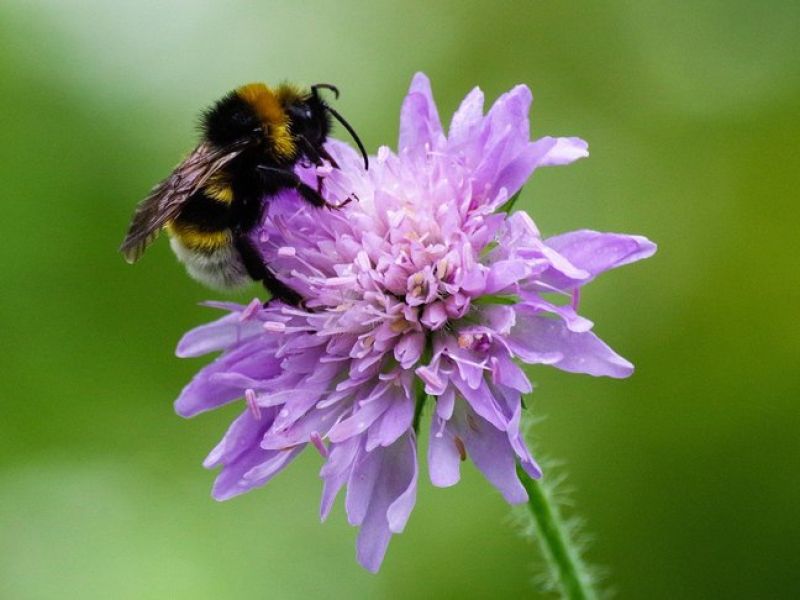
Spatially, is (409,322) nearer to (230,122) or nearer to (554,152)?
(554,152)

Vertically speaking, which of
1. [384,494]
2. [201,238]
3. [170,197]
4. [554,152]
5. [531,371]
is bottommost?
[531,371]

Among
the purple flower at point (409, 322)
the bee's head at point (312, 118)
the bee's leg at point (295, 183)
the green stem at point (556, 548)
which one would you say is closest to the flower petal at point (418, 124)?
the purple flower at point (409, 322)

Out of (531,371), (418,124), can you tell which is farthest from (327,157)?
(531,371)

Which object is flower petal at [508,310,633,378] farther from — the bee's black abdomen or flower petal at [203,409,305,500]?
the bee's black abdomen

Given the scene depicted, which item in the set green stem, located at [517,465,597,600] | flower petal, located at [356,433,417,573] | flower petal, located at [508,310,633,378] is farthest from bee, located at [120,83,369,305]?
green stem, located at [517,465,597,600]

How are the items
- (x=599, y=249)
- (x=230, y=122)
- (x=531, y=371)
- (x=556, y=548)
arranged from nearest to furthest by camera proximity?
(x=599, y=249) < (x=556, y=548) < (x=230, y=122) < (x=531, y=371)

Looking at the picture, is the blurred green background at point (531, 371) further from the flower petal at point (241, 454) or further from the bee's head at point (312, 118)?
the bee's head at point (312, 118)
